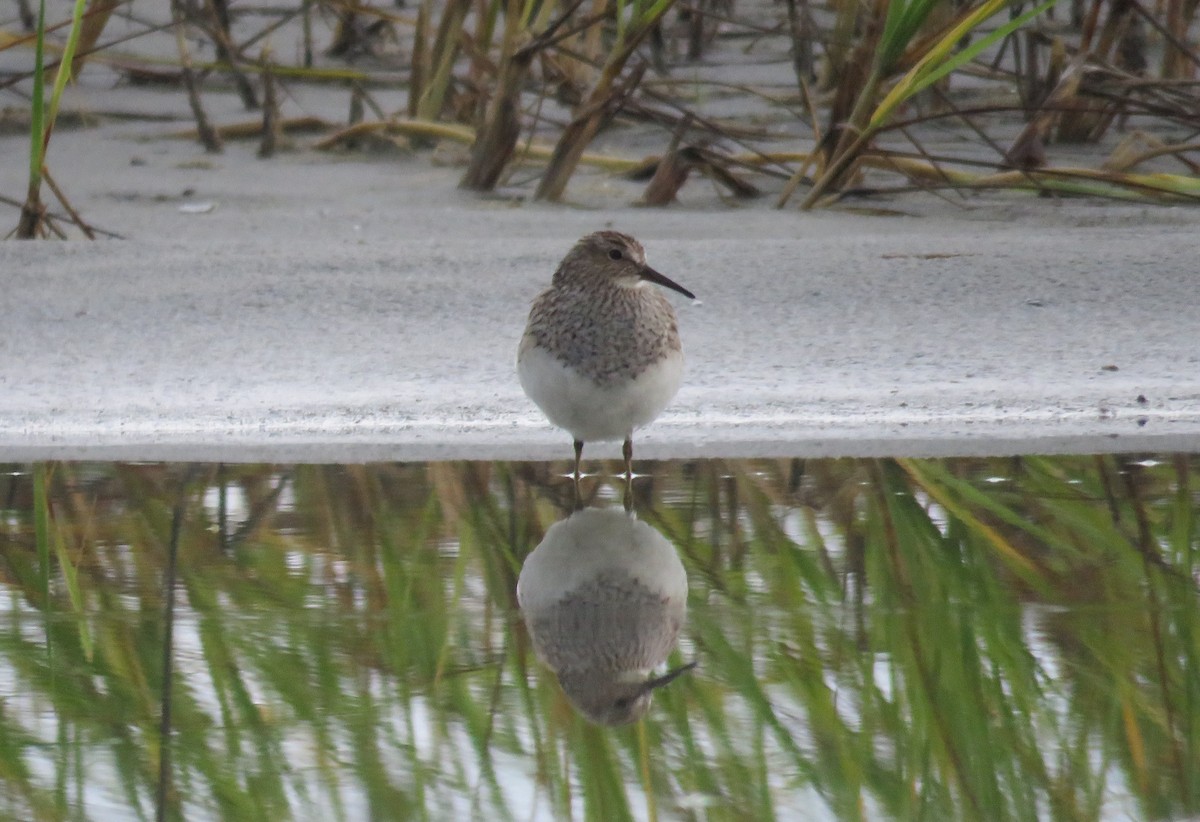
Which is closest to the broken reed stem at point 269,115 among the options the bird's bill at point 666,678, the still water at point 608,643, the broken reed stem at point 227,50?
the broken reed stem at point 227,50

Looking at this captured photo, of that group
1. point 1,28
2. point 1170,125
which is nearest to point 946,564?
point 1170,125

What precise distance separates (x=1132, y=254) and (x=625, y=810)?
14.6 ft

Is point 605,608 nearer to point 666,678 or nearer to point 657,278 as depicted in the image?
point 666,678

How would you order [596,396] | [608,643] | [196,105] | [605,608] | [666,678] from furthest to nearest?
[196,105] → [596,396] → [605,608] → [608,643] → [666,678]

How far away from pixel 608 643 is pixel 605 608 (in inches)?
9.3

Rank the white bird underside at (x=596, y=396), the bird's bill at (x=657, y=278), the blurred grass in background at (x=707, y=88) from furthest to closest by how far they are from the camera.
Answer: the blurred grass in background at (x=707, y=88) → the bird's bill at (x=657, y=278) → the white bird underside at (x=596, y=396)

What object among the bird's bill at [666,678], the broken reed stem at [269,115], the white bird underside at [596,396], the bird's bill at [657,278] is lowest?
the broken reed stem at [269,115]

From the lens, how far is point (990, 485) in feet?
14.7

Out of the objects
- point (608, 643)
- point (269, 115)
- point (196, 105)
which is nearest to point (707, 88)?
point (269, 115)

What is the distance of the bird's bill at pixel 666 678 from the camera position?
3.07 meters

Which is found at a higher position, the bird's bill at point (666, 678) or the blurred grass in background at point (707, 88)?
the bird's bill at point (666, 678)

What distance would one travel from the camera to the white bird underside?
15.1 ft

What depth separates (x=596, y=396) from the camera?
4605 mm

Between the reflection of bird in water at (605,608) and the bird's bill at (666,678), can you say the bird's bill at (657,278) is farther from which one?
the bird's bill at (666,678)
